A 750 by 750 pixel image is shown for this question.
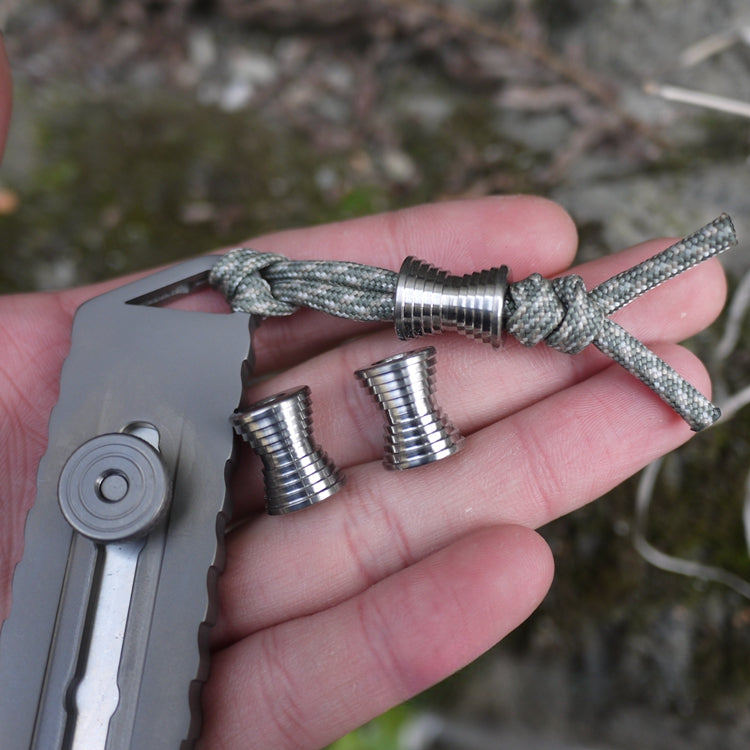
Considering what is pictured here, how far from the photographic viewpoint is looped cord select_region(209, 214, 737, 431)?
2.66m

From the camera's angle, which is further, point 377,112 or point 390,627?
point 377,112

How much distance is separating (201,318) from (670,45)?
9.62ft

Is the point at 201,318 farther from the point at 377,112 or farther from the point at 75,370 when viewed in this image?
the point at 377,112

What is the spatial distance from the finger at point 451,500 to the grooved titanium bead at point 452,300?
393 mm

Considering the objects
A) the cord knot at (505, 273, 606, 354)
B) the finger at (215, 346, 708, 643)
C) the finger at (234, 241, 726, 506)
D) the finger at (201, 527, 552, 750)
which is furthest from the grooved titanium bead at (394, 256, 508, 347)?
the finger at (201, 527, 552, 750)

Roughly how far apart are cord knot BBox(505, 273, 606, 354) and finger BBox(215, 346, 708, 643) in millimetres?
230

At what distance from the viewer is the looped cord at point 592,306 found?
8.73 ft

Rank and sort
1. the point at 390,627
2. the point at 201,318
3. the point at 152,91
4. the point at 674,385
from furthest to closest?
the point at 152,91
the point at 201,318
the point at 674,385
the point at 390,627

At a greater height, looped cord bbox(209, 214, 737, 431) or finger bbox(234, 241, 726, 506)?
looped cord bbox(209, 214, 737, 431)

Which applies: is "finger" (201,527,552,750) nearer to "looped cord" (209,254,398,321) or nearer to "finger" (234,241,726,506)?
"finger" (234,241,726,506)

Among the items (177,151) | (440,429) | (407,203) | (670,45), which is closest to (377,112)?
(407,203)

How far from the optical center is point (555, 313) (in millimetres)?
2691

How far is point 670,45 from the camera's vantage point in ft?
13.8

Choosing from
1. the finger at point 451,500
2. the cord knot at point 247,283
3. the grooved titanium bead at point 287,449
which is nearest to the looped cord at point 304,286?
the cord knot at point 247,283
